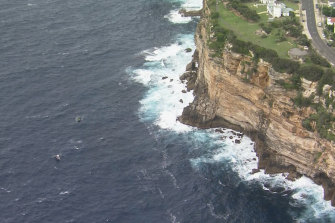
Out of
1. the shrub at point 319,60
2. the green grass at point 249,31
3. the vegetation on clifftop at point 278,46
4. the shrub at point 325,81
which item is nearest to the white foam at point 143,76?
the vegetation on clifftop at point 278,46

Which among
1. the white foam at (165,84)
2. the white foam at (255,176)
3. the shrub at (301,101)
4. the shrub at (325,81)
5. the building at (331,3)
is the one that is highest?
the building at (331,3)

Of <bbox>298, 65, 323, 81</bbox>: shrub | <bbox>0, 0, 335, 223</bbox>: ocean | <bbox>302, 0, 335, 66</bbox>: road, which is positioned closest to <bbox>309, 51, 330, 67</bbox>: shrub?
<bbox>302, 0, 335, 66</bbox>: road

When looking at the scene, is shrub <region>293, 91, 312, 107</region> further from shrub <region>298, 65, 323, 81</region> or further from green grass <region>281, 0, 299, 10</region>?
green grass <region>281, 0, 299, 10</region>

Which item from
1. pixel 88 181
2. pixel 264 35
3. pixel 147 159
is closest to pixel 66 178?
pixel 88 181

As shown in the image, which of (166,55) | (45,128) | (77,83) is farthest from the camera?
(166,55)

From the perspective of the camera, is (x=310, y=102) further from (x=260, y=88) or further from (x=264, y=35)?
(x=264, y=35)

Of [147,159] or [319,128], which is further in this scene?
[147,159]

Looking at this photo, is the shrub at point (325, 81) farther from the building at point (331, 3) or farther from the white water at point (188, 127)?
the building at point (331, 3)
